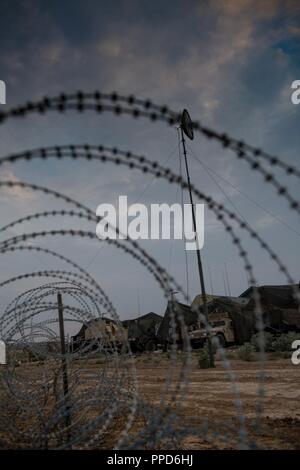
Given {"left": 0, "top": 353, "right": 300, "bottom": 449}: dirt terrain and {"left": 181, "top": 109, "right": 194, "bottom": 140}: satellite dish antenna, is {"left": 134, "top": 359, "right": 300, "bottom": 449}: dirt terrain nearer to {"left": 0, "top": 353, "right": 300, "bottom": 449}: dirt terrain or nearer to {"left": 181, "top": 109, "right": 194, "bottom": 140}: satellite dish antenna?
{"left": 0, "top": 353, "right": 300, "bottom": 449}: dirt terrain

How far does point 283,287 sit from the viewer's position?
28328mm

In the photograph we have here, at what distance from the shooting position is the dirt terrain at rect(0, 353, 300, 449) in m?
3.44

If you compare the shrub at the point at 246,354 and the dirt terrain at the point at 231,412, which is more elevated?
the dirt terrain at the point at 231,412

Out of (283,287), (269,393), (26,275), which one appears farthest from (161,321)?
(26,275)

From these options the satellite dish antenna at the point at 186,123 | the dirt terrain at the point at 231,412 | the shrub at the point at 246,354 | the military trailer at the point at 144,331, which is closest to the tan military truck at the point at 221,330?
the shrub at the point at 246,354

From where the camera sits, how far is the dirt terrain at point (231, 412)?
135 inches

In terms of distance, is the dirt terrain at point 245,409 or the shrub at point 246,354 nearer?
the dirt terrain at point 245,409

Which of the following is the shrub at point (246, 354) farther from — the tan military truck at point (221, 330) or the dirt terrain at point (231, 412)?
the dirt terrain at point (231, 412)

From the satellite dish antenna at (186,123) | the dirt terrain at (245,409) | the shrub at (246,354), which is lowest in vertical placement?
the shrub at (246,354)

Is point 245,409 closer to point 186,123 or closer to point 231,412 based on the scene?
point 231,412

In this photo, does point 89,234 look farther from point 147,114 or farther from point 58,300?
point 58,300

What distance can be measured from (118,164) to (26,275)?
241 centimetres

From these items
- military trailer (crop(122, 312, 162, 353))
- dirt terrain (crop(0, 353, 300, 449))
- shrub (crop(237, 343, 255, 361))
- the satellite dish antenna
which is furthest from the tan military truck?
the satellite dish antenna
